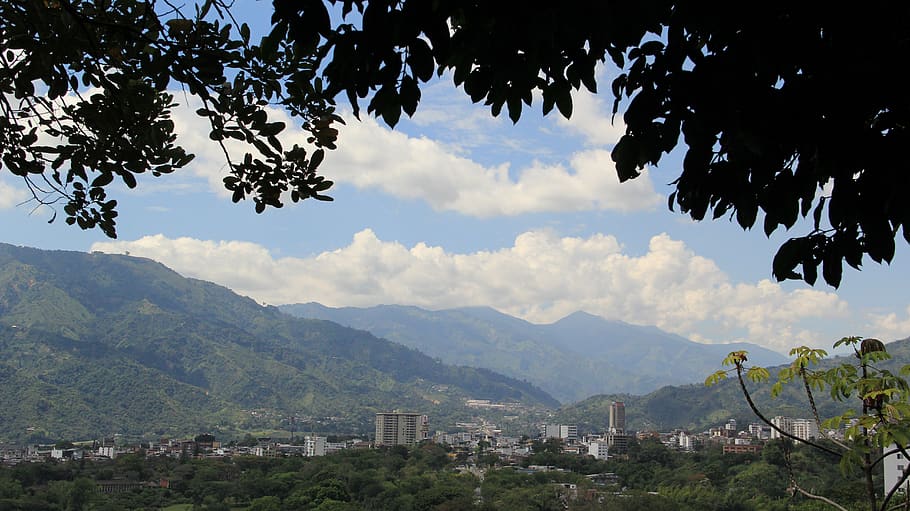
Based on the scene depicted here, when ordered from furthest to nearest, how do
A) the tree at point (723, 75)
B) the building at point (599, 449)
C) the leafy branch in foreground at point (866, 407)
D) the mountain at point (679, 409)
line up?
the mountain at point (679, 409), the building at point (599, 449), the leafy branch in foreground at point (866, 407), the tree at point (723, 75)

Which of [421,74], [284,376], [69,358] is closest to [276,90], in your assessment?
[421,74]

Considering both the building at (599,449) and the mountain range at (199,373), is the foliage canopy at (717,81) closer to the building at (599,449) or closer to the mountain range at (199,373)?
the building at (599,449)

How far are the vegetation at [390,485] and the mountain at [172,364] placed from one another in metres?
39.3

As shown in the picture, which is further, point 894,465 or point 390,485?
point 390,485

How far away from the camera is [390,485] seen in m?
25.2

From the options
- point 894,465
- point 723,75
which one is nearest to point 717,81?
point 723,75

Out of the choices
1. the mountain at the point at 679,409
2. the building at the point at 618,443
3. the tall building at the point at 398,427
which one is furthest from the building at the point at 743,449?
the mountain at the point at 679,409

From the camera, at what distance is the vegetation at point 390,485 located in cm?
2155

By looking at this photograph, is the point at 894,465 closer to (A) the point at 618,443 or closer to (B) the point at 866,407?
(B) the point at 866,407

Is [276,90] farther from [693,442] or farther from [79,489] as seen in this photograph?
[693,442]

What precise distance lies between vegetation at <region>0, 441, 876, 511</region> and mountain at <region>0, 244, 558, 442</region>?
39346 mm

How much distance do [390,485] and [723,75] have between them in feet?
83.6

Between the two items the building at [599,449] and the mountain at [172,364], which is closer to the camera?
the building at [599,449]

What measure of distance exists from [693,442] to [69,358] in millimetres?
63274
